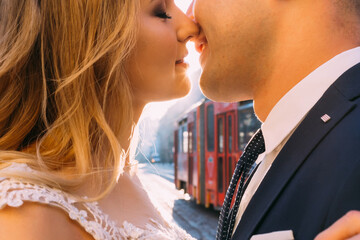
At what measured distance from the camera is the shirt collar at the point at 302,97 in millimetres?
1420

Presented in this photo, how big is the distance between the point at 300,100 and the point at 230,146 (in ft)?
23.0

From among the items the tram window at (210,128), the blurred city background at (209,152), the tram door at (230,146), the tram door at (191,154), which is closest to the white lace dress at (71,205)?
the blurred city background at (209,152)

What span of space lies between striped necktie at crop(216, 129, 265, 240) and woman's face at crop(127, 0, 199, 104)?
534 millimetres

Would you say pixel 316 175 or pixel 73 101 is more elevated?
pixel 73 101

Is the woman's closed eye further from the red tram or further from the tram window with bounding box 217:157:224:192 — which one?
the tram window with bounding box 217:157:224:192

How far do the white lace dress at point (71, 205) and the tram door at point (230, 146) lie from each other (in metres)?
6.76

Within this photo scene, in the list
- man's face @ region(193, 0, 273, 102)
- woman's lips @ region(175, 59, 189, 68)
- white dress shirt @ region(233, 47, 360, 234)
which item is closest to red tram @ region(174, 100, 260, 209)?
man's face @ region(193, 0, 273, 102)

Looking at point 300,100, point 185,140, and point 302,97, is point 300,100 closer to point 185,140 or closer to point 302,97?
point 302,97

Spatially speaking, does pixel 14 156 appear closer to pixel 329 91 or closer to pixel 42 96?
pixel 42 96

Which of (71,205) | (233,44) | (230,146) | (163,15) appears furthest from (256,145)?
(230,146)

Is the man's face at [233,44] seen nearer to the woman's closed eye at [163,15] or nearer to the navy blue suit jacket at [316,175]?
the woman's closed eye at [163,15]

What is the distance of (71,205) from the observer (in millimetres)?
1381

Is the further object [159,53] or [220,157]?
[220,157]

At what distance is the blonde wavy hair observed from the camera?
159 cm
